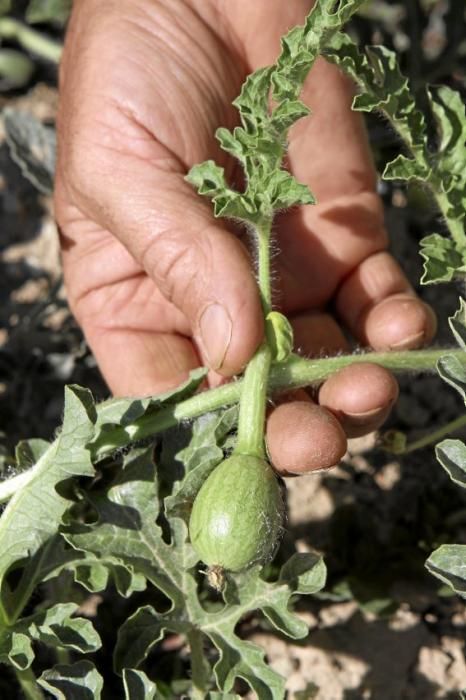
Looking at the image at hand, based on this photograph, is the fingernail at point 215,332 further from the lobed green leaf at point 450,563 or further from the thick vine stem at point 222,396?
the lobed green leaf at point 450,563

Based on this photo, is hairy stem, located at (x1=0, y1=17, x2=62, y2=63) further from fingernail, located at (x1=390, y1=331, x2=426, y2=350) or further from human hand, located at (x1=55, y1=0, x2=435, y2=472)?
fingernail, located at (x1=390, y1=331, x2=426, y2=350)

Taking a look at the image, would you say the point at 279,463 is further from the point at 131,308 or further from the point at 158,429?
the point at 131,308

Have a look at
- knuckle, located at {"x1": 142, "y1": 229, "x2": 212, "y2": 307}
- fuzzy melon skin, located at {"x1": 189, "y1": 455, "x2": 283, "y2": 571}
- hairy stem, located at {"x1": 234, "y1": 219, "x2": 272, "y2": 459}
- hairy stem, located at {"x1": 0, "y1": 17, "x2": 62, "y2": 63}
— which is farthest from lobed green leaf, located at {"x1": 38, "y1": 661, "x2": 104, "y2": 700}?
hairy stem, located at {"x1": 0, "y1": 17, "x2": 62, "y2": 63}

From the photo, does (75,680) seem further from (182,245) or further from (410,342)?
(410,342)

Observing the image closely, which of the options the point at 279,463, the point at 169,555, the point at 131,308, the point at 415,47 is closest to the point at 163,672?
the point at 169,555

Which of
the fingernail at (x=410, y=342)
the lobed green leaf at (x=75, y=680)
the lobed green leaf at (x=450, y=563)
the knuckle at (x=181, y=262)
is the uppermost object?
the knuckle at (x=181, y=262)

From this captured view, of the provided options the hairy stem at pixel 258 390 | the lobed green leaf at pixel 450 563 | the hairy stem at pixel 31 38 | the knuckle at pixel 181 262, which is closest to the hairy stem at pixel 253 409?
the hairy stem at pixel 258 390
